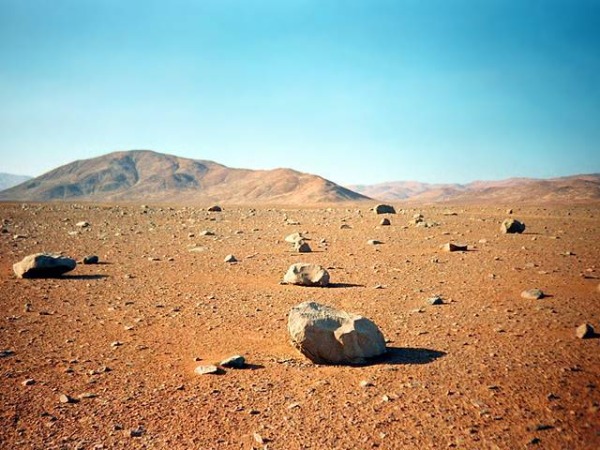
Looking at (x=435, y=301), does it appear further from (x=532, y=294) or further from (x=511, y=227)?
(x=511, y=227)

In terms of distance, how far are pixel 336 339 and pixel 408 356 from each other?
3.41 ft

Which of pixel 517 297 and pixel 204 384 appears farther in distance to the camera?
pixel 517 297

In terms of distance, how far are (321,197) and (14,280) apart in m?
87.5

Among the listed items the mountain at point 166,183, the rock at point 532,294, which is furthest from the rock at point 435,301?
the mountain at point 166,183

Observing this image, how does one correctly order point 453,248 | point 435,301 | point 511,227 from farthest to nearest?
point 511,227 → point 453,248 → point 435,301

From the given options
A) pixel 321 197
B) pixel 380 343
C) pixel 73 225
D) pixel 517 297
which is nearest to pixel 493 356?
pixel 380 343

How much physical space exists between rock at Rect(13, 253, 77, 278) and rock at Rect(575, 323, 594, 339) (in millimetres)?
10575

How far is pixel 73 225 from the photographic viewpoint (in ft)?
70.3

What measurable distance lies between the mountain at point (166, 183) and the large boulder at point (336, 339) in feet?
289

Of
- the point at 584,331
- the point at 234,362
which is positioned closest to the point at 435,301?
the point at 584,331

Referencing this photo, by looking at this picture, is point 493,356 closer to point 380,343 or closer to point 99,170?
point 380,343

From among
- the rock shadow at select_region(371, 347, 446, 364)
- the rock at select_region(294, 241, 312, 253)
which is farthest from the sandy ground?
the rock at select_region(294, 241, 312, 253)

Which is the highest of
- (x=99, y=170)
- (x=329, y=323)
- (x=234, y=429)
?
(x=99, y=170)

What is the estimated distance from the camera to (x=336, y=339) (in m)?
5.62
